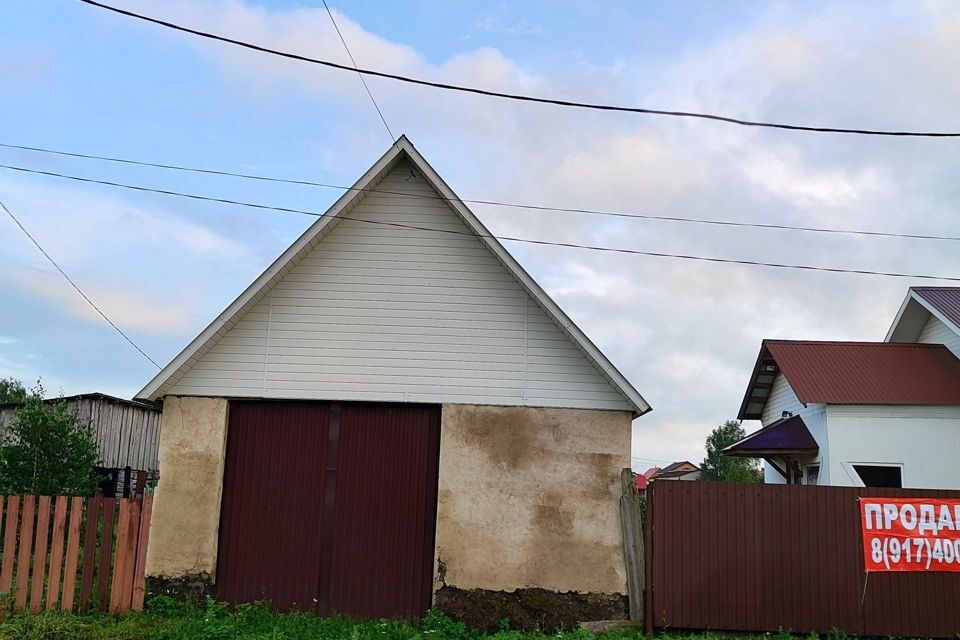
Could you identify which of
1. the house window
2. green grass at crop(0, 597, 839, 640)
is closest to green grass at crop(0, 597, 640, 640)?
green grass at crop(0, 597, 839, 640)

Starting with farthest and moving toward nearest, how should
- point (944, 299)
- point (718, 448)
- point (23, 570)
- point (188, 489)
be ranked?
point (718, 448), point (944, 299), point (188, 489), point (23, 570)

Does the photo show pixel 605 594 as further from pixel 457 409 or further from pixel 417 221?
pixel 417 221

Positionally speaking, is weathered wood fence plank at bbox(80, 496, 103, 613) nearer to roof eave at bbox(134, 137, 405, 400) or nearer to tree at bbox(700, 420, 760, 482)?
roof eave at bbox(134, 137, 405, 400)

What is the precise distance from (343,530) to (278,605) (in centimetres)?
138

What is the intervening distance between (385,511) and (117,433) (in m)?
17.1

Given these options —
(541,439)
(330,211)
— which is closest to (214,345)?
(330,211)

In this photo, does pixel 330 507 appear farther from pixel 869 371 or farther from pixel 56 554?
pixel 869 371

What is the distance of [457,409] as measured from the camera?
1221 cm

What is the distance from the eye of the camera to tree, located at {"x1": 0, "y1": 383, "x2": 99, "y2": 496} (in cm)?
1714

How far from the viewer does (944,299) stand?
22438mm

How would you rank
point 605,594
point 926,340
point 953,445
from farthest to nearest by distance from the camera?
point 926,340 < point 953,445 < point 605,594

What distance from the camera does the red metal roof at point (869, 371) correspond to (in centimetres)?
1980

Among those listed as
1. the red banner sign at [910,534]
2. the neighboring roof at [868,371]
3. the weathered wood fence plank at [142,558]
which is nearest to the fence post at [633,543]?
the red banner sign at [910,534]

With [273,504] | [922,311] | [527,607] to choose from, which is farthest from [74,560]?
[922,311]
